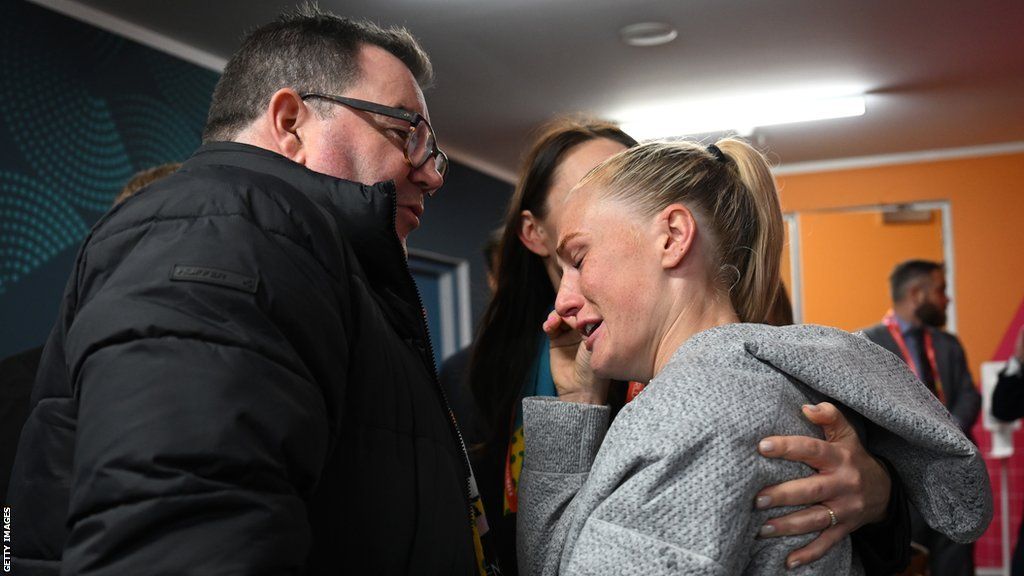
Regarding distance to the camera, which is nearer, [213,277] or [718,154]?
[213,277]

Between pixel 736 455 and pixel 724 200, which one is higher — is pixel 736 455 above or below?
below

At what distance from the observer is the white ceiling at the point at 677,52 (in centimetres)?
415

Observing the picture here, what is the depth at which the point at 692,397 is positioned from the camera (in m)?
0.92

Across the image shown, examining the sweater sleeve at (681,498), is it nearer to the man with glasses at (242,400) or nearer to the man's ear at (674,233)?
the man with glasses at (242,400)

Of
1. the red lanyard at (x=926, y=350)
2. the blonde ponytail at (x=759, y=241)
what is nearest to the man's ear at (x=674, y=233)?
the blonde ponytail at (x=759, y=241)

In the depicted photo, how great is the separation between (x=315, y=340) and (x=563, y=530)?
0.54m

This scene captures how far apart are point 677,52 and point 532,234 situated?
3.23 meters

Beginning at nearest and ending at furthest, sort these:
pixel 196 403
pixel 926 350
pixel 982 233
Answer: pixel 196 403 < pixel 926 350 < pixel 982 233

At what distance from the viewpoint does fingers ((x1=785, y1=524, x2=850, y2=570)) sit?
97cm

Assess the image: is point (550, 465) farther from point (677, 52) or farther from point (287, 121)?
point (677, 52)

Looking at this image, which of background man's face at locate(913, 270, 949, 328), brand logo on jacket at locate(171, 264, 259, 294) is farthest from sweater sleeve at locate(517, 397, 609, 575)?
background man's face at locate(913, 270, 949, 328)

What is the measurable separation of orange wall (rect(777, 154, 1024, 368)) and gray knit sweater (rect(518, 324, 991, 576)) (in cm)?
686

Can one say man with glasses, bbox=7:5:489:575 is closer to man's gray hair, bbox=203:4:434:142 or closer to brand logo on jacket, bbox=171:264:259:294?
brand logo on jacket, bbox=171:264:259:294

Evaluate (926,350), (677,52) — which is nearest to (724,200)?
(677,52)
